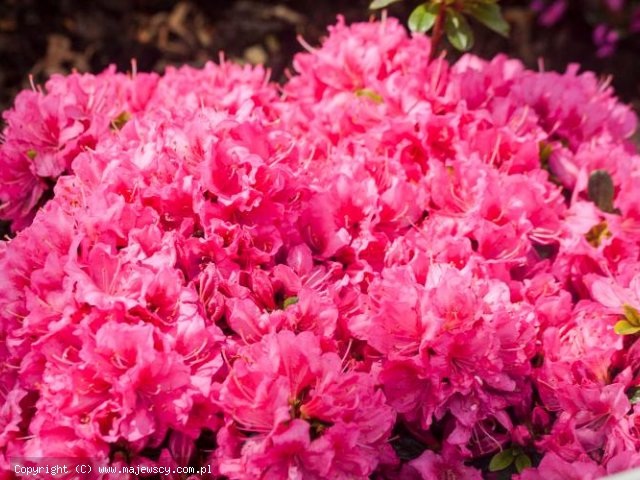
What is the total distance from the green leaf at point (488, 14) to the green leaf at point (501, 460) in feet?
2.99

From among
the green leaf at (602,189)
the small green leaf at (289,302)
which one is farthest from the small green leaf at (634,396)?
the small green leaf at (289,302)

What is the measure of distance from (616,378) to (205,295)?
2.23ft

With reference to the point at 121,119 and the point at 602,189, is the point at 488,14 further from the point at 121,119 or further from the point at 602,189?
the point at 121,119

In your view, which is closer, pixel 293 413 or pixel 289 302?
pixel 293 413

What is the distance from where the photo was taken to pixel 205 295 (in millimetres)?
1400

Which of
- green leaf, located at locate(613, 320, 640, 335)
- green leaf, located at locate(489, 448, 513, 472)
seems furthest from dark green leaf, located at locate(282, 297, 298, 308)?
green leaf, located at locate(613, 320, 640, 335)

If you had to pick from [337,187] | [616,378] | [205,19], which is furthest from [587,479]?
[205,19]

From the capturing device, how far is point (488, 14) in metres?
1.93

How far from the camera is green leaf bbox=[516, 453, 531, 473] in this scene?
1.44m

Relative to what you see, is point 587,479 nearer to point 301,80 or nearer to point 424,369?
point 424,369

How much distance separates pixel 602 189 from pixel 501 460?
23.6 inches

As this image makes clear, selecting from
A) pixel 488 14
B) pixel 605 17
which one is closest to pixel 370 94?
pixel 488 14

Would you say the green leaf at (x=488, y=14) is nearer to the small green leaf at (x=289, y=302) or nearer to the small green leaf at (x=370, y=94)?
the small green leaf at (x=370, y=94)

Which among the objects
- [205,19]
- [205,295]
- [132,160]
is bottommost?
[205,19]
